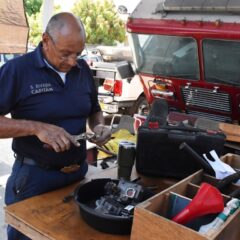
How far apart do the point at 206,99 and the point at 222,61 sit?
0.53 meters

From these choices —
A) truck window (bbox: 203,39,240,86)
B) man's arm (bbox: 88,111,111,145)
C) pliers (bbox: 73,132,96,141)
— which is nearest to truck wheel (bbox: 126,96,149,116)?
truck window (bbox: 203,39,240,86)

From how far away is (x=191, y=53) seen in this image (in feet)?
12.7

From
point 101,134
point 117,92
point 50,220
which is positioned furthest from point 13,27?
point 117,92

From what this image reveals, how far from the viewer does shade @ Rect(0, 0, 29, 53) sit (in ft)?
8.53

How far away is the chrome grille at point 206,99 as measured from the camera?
3881 millimetres

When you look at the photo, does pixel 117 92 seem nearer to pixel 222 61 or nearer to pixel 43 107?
pixel 222 61

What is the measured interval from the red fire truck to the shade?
5.42 ft

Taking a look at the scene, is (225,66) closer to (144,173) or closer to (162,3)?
(162,3)

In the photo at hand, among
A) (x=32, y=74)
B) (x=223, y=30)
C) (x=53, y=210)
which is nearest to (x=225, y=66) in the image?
(x=223, y=30)

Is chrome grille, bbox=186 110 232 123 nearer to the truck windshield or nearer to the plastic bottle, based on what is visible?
the truck windshield

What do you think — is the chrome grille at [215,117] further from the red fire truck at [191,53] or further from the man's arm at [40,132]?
the man's arm at [40,132]

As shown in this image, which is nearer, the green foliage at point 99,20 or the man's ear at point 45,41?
the man's ear at point 45,41

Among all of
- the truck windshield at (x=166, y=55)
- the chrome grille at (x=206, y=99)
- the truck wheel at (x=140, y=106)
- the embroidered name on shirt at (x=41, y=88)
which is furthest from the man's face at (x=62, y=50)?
the truck wheel at (x=140, y=106)

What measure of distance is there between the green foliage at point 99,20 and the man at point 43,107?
45.4 feet
